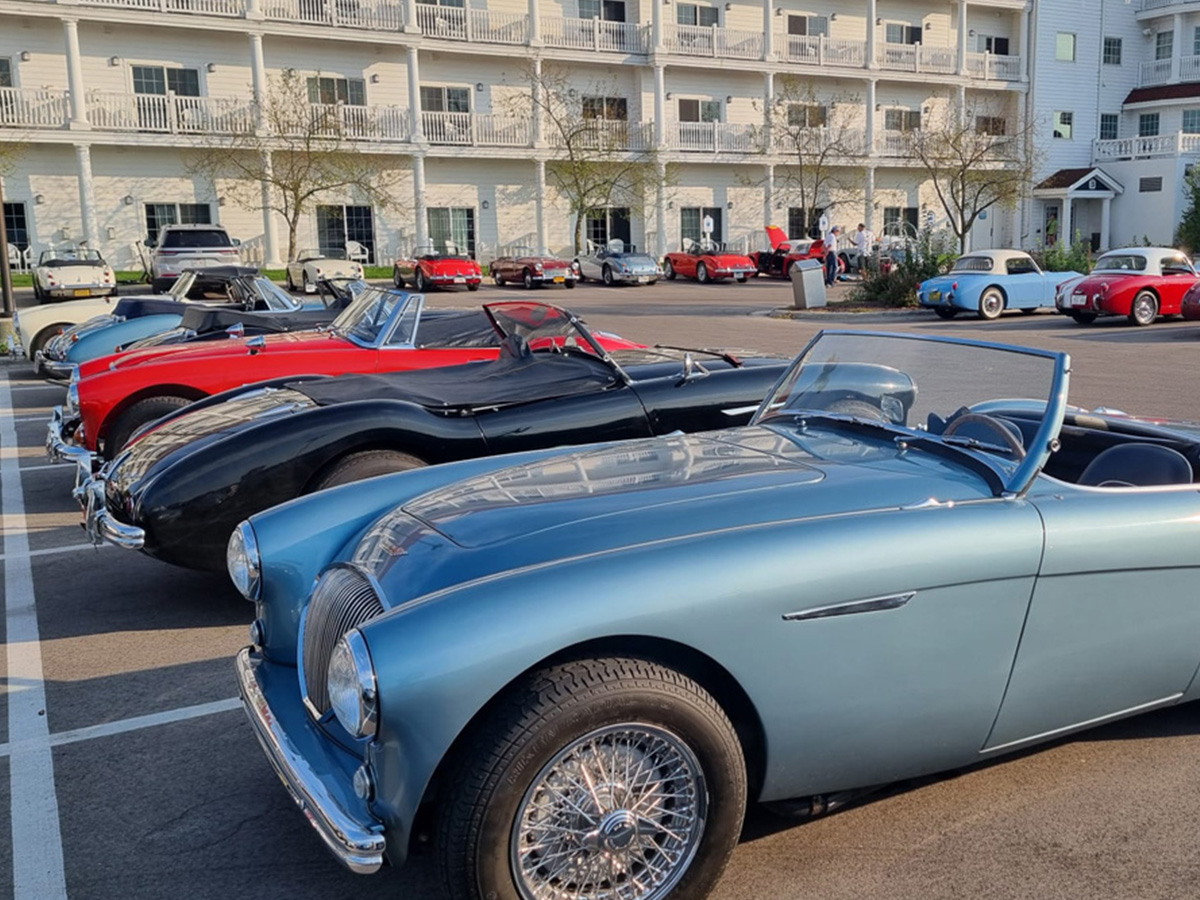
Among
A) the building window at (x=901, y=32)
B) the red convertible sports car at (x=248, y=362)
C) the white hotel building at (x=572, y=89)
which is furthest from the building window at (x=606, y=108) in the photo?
the red convertible sports car at (x=248, y=362)

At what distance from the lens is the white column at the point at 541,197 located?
1671 inches

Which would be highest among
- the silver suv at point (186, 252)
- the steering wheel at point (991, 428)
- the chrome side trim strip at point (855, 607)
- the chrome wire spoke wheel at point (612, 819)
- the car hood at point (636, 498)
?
the silver suv at point (186, 252)

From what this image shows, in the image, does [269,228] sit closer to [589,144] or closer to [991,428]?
[589,144]

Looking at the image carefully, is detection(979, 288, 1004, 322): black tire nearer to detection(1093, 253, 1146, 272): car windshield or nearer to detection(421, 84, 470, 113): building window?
detection(1093, 253, 1146, 272): car windshield

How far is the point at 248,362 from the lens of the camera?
333 inches

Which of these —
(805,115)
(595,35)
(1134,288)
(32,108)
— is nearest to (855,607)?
(1134,288)

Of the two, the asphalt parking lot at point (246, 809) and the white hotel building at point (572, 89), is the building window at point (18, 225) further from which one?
the asphalt parking lot at point (246, 809)

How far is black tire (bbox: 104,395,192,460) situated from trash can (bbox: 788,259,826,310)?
1852 centimetres

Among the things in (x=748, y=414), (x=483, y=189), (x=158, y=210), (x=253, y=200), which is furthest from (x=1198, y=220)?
(x=748, y=414)

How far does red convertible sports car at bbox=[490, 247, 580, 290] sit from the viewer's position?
34688mm

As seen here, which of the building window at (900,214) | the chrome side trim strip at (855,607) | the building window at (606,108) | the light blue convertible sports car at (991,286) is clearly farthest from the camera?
the building window at (900,214)

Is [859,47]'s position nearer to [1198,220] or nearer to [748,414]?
[1198,220]

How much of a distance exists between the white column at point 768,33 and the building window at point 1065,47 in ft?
48.7

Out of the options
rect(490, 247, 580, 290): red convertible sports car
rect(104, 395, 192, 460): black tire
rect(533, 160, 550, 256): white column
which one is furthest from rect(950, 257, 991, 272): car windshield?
rect(533, 160, 550, 256): white column
